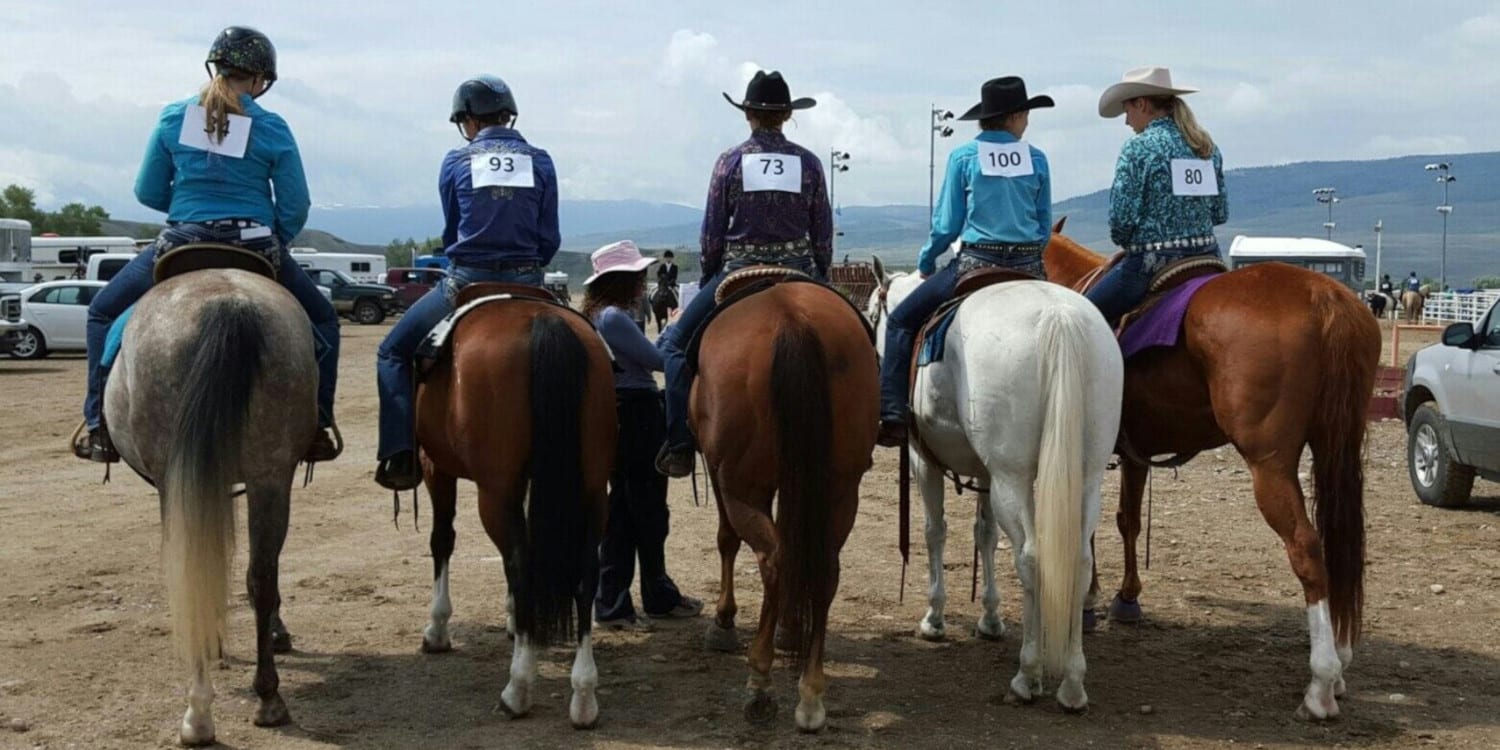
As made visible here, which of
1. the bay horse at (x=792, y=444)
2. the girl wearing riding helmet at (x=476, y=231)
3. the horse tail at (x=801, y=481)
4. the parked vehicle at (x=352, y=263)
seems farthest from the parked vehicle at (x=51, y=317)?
the parked vehicle at (x=352, y=263)

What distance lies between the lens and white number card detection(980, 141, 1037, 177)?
7024mm

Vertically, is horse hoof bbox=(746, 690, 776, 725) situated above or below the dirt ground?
above

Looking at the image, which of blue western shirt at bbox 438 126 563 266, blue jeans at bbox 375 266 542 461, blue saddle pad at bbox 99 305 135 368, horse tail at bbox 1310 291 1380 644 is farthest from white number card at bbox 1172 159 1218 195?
blue saddle pad at bbox 99 305 135 368

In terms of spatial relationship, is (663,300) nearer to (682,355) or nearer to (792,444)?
(682,355)

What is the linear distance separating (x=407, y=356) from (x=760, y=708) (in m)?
2.33

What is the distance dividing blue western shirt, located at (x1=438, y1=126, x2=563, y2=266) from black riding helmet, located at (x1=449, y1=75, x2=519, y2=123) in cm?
10

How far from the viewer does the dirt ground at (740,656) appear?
19.5ft

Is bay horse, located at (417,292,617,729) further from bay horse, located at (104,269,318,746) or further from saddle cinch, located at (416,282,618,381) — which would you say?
bay horse, located at (104,269,318,746)

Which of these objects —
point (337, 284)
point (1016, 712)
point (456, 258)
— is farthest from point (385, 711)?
point (337, 284)

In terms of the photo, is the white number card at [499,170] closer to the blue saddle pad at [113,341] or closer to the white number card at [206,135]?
the white number card at [206,135]

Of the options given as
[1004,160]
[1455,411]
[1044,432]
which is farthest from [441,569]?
[1455,411]

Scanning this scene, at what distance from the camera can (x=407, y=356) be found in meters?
6.64

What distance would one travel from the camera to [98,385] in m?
6.87

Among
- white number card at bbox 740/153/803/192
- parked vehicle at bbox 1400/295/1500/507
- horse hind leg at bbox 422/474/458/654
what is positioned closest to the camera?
white number card at bbox 740/153/803/192
